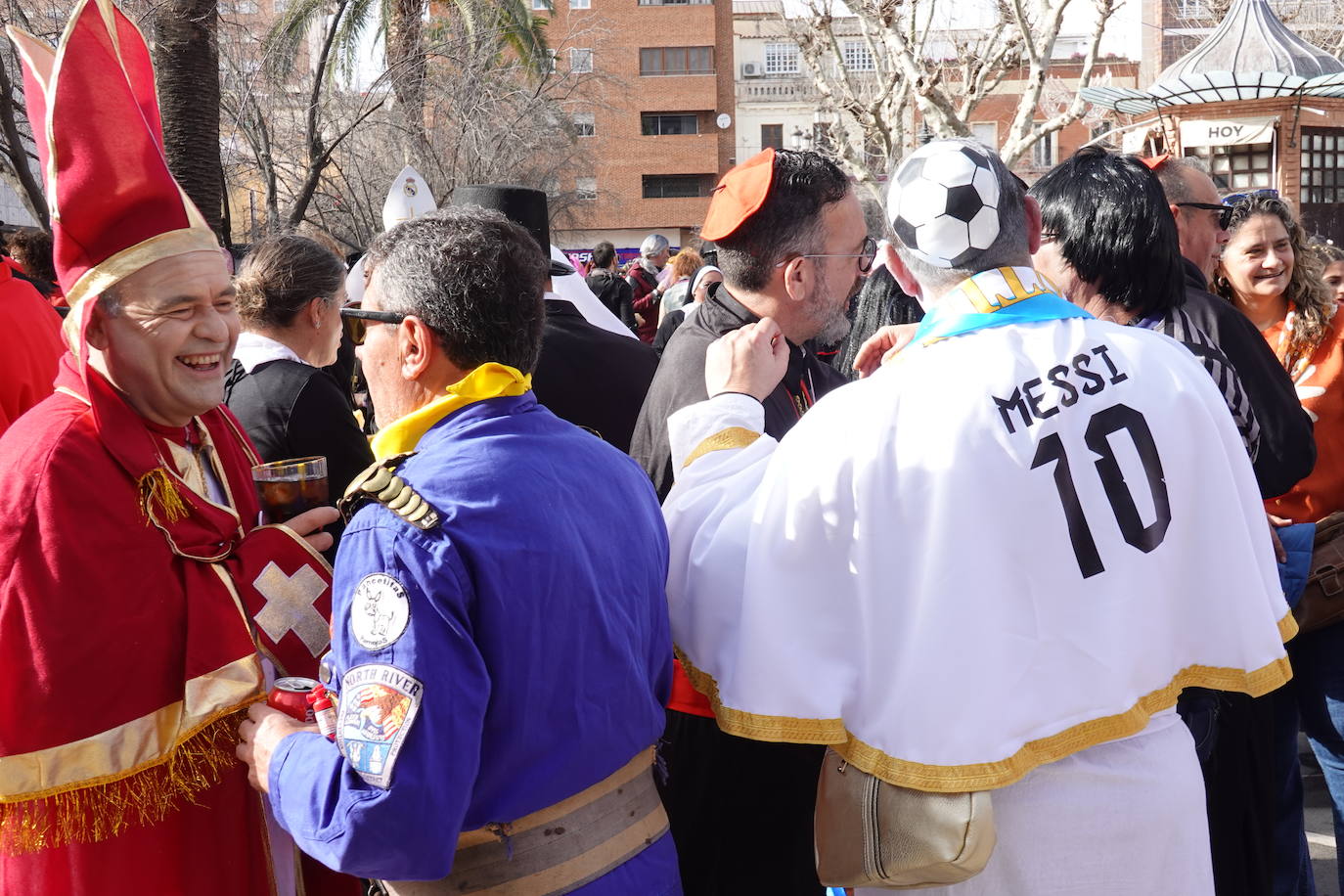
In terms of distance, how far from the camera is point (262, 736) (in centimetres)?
193

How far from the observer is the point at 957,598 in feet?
6.05

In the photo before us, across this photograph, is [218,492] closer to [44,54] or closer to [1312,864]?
[44,54]

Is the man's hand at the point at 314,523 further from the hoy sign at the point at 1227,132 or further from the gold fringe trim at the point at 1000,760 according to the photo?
the hoy sign at the point at 1227,132

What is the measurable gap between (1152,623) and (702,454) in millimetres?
864

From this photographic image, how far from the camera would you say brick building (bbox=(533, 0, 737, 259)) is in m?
45.6

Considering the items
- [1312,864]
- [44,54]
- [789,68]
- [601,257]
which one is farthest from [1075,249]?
[789,68]

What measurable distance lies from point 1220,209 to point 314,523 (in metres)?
3.26

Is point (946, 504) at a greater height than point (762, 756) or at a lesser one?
greater

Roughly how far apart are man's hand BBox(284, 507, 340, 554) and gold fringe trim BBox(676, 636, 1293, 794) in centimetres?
93

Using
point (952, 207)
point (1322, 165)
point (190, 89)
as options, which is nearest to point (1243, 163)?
point (1322, 165)

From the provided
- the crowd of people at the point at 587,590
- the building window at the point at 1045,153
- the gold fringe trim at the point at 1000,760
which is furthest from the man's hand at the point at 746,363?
the building window at the point at 1045,153

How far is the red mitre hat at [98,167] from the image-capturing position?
86.4 inches

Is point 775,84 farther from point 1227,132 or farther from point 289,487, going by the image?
point 289,487

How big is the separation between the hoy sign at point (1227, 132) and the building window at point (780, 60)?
112 ft
